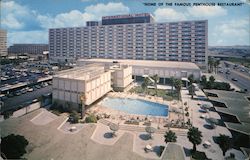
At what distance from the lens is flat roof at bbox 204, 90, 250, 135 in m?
16.7

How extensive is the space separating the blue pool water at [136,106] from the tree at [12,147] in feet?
43.9

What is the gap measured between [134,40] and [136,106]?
3708cm

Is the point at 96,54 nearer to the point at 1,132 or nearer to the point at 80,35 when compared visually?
the point at 80,35

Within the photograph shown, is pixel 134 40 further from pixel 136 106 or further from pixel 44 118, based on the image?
pixel 44 118

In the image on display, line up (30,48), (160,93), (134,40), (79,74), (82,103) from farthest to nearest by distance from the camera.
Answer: (30,48) → (134,40) → (160,93) → (79,74) → (82,103)

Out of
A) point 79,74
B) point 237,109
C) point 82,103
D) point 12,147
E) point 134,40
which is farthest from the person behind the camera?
point 134,40

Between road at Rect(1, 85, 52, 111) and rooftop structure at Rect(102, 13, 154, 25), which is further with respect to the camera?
rooftop structure at Rect(102, 13, 154, 25)

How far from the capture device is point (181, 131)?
1827 cm

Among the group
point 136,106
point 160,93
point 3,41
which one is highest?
point 3,41

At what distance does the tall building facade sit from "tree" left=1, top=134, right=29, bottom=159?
48024 millimetres

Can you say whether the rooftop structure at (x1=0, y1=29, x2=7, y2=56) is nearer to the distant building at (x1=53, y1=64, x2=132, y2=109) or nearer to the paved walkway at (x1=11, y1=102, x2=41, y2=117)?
the paved walkway at (x1=11, y1=102, x2=41, y2=117)

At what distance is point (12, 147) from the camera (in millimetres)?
12625

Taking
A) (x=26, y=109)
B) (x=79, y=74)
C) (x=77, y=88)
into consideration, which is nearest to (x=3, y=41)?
(x=79, y=74)

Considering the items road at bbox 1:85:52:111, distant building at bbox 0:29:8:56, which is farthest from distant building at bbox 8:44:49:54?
road at bbox 1:85:52:111
